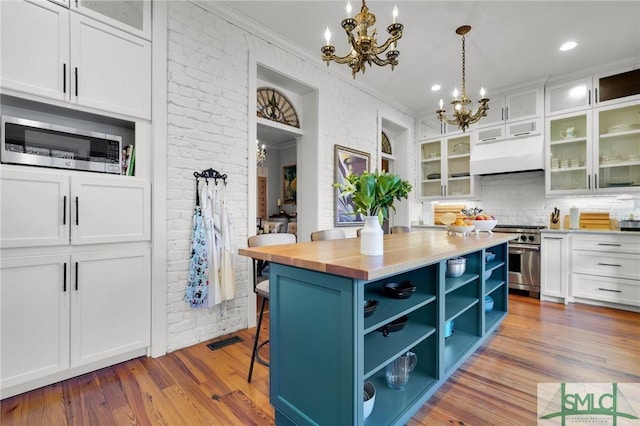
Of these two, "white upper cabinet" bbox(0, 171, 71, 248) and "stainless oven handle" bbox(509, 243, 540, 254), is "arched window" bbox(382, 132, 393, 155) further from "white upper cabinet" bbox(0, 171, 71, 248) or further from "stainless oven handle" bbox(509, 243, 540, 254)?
"white upper cabinet" bbox(0, 171, 71, 248)

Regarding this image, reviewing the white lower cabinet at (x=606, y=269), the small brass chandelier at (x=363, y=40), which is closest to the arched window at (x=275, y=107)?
the small brass chandelier at (x=363, y=40)

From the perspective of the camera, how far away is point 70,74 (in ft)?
6.31

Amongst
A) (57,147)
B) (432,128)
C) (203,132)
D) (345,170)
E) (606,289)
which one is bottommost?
(606,289)

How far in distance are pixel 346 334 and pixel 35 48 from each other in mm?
2475

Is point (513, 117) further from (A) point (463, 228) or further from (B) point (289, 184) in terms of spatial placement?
(B) point (289, 184)

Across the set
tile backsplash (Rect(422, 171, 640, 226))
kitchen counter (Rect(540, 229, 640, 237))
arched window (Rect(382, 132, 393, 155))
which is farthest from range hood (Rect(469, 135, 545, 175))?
arched window (Rect(382, 132, 393, 155))

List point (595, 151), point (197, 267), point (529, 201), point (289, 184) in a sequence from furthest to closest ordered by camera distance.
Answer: point (289, 184), point (529, 201), point (595, 151), point (197, 267)

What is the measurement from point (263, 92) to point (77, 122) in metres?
1.86

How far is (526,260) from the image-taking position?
12.8 feet

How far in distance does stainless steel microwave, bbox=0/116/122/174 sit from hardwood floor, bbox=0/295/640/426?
1429mm

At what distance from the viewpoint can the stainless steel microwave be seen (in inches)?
69.5

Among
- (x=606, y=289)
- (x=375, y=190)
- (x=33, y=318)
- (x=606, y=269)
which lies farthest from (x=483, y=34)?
(x=33, y=318)

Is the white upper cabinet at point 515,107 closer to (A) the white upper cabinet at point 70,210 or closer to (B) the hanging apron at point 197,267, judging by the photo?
(B) the hanging apron at point 197,267

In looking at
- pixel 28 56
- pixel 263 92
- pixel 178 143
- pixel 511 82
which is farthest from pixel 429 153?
pixel 28 56
